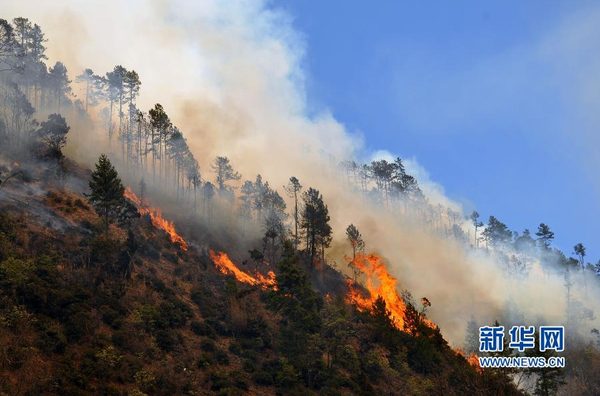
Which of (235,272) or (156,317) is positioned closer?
(156,317)

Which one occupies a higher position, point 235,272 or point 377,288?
point 235,272

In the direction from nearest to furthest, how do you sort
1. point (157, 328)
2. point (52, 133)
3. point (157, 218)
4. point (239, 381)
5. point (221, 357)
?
1. point (239, 381)
2. point (157, 328)
3. point (221, 357)
4. point (52, 133)
5. point (157, 218)

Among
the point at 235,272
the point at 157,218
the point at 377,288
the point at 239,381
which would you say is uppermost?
the point at 157,218

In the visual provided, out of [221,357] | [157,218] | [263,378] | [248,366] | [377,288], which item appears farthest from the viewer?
[377,288]

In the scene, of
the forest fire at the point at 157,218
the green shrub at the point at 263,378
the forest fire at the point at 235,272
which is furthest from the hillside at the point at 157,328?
the forest fire at the point at 157,218

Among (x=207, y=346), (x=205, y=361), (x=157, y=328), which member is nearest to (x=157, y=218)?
(x=157, y=328)

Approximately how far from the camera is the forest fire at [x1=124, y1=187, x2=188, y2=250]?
2485 inches

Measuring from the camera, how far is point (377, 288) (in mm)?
85625

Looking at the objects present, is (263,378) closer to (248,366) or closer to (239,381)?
(248,366)

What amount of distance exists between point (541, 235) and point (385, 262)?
45153mm

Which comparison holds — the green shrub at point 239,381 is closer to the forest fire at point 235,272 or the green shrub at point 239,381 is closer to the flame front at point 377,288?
the forest fire at point 235,272

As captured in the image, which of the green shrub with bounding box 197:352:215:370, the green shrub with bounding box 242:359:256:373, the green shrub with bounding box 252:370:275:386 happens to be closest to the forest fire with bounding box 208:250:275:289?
the green shrub with bounding box 242:359:256:373

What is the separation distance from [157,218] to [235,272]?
716 inches

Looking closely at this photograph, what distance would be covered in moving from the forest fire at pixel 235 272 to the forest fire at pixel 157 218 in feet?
17.6
